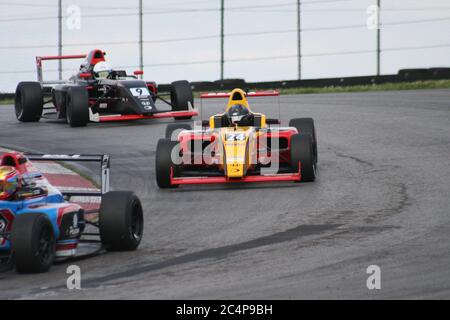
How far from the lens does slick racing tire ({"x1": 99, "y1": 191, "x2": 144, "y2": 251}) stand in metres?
11.7

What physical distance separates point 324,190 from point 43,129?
10.7 m

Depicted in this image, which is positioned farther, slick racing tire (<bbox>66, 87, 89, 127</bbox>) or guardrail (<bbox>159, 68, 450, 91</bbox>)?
guardrail (<bbox>159, 68, 450, 91</bbox>)

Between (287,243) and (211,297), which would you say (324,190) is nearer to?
(287,243)

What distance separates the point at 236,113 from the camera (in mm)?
17875

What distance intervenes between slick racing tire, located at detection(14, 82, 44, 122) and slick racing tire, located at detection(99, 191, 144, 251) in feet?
49.1

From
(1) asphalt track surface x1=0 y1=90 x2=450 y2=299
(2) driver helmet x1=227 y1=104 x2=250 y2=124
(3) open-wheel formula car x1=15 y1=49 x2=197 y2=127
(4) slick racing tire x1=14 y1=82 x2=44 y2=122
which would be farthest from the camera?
(4) slick racing tire x1=14 y1=82 x2=44 y2=122

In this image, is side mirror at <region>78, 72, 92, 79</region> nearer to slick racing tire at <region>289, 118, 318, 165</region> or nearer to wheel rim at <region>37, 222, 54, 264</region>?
slick racing tire at <region>289, 118, 318, 165</region>

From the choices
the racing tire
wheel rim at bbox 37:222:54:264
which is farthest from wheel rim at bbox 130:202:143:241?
the racing tire

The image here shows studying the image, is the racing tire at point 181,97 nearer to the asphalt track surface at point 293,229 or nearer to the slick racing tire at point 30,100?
the asphalt track surface at point 293,229

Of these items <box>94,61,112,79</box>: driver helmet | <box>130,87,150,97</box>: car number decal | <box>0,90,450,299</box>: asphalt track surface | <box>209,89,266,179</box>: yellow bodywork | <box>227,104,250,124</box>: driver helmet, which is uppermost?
<box>94,61,112,79</box>: driver helmet

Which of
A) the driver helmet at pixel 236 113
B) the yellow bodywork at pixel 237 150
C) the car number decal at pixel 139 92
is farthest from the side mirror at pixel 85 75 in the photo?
the yellow bodywork at pixel 237 150

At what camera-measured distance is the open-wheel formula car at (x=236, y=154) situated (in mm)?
16438

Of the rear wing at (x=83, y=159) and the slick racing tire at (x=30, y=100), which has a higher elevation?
the slick racing tire at (x=30, y=100)

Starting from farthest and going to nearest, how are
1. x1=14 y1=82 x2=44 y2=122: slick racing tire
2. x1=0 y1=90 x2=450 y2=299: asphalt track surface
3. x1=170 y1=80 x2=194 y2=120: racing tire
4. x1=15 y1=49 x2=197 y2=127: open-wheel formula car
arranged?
x1=14 y1=82 x2=44 y2=122: slick racing tire → x1=170 y1=80 x2=194 y2=120: racing tire → x1=15 y1=49 x2=197 y2=127: open-wheel formula car → x1=0 y1=90 x2=450 y2=299: asphalt track surface
